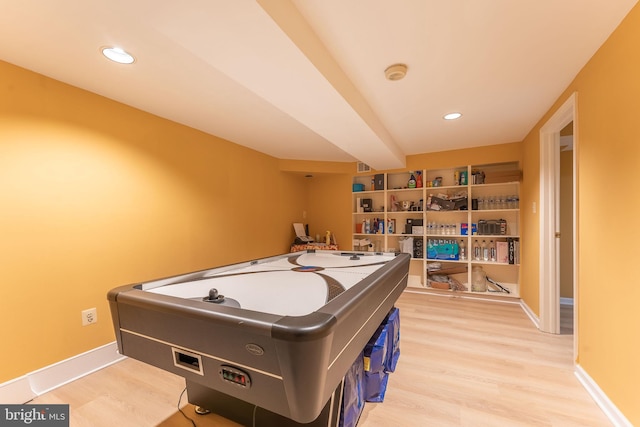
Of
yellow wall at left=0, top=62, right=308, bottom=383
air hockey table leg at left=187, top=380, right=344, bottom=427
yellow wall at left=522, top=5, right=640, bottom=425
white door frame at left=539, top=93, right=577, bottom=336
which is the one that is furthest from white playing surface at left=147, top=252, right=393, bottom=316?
white door frame at left=539, top=93, right=577, bottom=336

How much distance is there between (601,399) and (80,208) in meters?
3.67

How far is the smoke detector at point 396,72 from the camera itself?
172 cm

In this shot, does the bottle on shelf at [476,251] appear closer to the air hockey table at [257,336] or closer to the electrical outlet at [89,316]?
the air hockey table at [257,336]

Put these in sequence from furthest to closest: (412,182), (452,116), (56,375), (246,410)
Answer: (412,182) < (452,116) < (56,375) < (246,410)

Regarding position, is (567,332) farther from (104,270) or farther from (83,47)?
(83,47)

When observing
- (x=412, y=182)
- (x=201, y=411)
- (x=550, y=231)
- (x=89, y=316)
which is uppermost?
(x=412, y=182)

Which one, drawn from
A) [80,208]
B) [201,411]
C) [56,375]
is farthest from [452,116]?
[56,375]

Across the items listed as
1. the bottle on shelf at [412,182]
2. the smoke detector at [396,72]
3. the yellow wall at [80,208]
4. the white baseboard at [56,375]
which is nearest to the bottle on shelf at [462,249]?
the bottle on shelf at [412,182]

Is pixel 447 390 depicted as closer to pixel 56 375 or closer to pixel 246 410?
pixel 246 410

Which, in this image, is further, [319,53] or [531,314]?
[531,314]

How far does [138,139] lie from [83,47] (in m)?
0.89

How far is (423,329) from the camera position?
261 cm

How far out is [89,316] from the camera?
1966 mm

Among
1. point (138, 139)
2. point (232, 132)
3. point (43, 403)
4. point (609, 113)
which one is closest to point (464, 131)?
point (609, 113)
